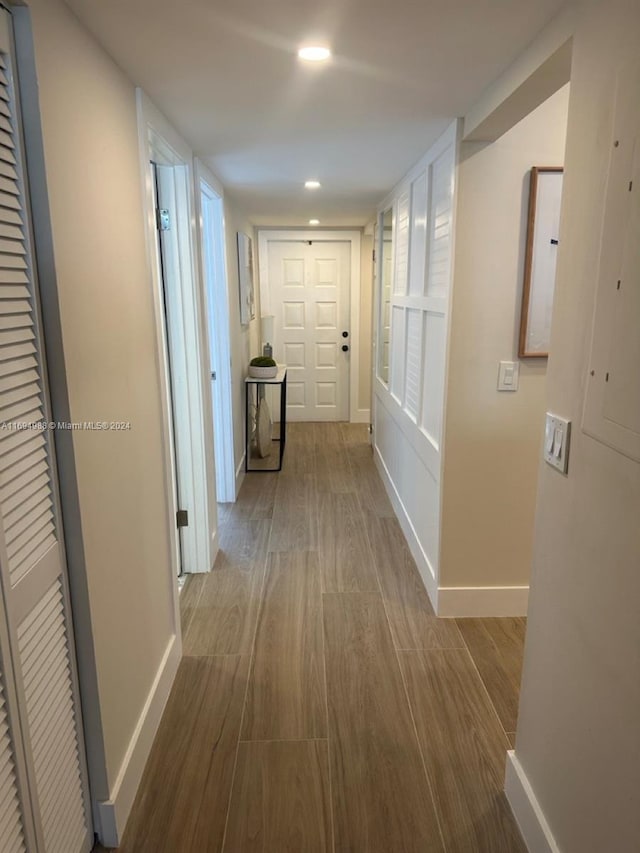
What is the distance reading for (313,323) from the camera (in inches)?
239

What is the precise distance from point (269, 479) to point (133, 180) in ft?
9.77

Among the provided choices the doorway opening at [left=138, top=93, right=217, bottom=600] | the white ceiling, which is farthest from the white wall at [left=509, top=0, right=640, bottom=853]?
the doorway opening at [left=138, top=93, right=217, bottom=600]

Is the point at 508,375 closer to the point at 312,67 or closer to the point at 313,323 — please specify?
the point at 312,67

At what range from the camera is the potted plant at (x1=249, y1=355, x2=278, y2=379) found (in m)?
4.50

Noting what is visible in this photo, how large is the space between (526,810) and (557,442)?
1.00 metres

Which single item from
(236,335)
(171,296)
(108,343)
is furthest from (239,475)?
(108,343)

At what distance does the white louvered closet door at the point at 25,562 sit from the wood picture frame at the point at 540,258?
1.79 metres

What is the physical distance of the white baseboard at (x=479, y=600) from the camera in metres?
2.50

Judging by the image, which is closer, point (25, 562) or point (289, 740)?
point (25, 562)

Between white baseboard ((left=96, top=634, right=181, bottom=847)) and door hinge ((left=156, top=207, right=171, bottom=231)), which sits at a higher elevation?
door hinge ((left=156, top=207, right=171, bottom=231))

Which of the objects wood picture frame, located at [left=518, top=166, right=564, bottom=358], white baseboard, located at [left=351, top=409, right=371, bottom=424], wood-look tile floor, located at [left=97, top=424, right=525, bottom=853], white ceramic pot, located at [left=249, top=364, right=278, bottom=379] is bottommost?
wood-look tile floor, located at [left=97, top=424, right=525, bottom=853]

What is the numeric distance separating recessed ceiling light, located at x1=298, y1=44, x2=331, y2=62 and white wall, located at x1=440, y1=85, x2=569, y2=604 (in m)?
0.84

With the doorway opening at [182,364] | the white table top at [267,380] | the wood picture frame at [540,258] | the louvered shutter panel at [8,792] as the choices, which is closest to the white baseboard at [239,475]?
the white table top at [267,380]

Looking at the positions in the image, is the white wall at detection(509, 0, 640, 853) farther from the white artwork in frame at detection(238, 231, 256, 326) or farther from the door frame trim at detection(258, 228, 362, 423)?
the door frame trim at detection(258, 228, 362, 423)
